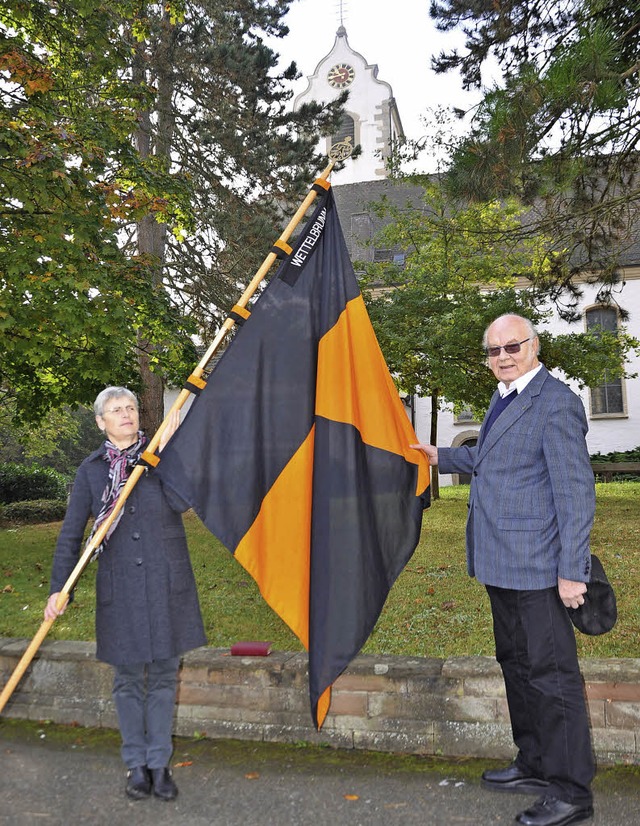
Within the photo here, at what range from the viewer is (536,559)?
3.36m

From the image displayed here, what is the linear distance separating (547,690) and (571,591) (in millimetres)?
479

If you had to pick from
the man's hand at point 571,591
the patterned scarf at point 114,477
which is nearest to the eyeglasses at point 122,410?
the patterned scarf at point 114,477

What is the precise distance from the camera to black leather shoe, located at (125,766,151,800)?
3547mm

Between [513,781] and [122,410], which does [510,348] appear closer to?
[122,410]

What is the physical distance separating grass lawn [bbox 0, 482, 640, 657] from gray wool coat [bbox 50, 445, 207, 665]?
6.69ft

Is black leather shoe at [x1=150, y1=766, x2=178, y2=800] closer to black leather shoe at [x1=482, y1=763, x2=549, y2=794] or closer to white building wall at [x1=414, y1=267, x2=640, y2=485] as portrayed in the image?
black leather shoe at [x1=482, y1=763, x2=549, y2=794]

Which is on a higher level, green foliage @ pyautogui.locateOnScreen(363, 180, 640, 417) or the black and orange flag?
green foliage @ pyautogui.locateOnScreen(363, 180, 640, 417)

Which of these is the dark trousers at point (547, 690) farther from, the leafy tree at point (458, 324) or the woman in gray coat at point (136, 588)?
the leafy tree at point (458, 324)

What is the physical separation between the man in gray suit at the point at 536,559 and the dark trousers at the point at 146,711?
1.55 m

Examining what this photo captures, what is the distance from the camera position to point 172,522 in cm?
381

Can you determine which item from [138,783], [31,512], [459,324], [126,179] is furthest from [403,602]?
[31,512]

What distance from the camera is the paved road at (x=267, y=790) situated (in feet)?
10.9

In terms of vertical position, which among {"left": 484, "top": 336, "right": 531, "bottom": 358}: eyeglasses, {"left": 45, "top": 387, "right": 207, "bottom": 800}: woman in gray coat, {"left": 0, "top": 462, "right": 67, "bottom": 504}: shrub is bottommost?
{"left": 45, "top": 387, "right": 207, "bottom": 800}: woman in gray coat

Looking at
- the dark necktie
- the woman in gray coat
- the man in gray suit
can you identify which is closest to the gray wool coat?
the woman in gray coat
